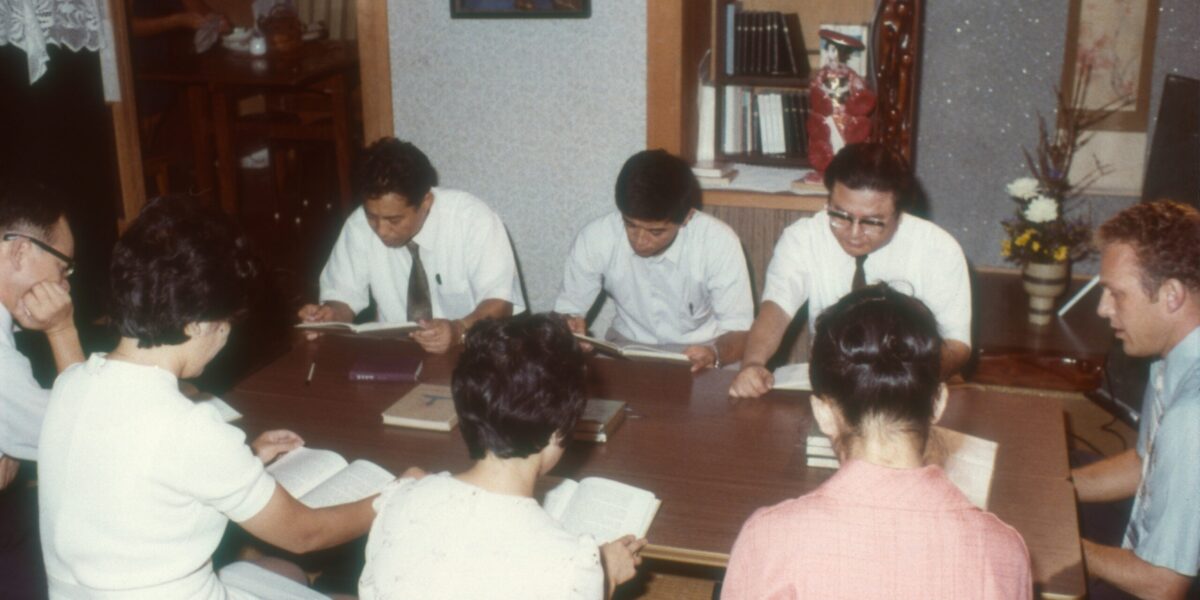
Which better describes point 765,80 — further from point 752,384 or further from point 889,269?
point 752,384

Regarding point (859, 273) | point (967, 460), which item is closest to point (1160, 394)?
point (967, 460)

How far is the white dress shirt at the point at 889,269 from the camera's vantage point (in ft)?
9.45

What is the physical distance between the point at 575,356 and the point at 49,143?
3238 mm

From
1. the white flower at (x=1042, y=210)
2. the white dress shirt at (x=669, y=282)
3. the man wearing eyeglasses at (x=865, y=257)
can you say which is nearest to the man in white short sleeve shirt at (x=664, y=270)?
the white dress shirt at (x=669, y=282)

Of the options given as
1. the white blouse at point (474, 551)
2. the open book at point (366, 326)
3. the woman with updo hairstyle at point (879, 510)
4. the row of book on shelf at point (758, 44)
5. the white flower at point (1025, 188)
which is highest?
the row of book on shelf at point (758, 44)

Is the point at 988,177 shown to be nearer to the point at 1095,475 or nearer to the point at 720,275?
the point at 720,275

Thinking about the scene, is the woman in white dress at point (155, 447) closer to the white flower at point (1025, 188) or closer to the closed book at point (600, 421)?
the closed book at point (600, 421)

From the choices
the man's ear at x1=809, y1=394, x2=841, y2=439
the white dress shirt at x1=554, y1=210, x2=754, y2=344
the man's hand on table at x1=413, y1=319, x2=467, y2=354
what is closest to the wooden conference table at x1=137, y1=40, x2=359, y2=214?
the white dress shirt at x1=554, y1=210, x2=754, y2=344

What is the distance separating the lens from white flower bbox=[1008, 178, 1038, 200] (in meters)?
4.25

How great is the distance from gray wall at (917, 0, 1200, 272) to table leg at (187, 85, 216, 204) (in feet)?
11.6

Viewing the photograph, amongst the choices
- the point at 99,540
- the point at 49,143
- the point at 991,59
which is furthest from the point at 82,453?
the point at 991,59

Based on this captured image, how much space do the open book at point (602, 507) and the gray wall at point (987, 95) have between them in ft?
10.7

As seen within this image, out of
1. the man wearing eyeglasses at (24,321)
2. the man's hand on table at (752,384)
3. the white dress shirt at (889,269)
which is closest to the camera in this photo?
the man wearing eyeglasses at (24,321)

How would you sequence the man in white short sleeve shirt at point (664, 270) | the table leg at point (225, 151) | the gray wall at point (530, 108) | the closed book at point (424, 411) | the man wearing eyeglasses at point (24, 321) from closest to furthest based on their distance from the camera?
the man wearing eyeglasses at point (24, 321), the closed book at point (424, 411), the man in white short sleeve shirt at point (664, 270), the gray wall at point (530, 108), the table leg at point (225, 151)
